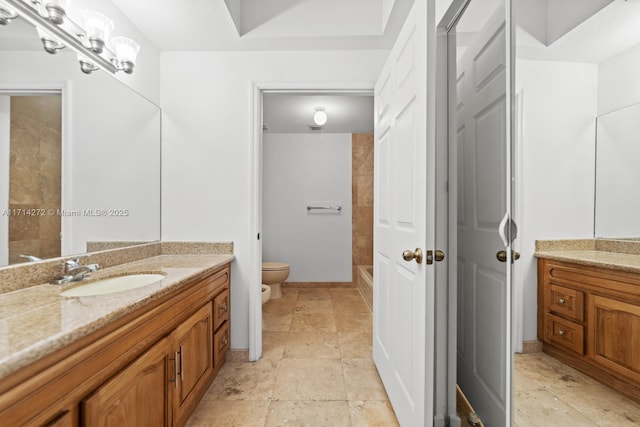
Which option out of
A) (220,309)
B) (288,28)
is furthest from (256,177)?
(288,28)

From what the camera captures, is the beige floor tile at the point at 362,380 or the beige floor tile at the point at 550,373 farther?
the beige floor tile at the point at 362,380

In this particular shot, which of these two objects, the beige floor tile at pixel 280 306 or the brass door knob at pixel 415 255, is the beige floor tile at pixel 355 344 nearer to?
the beige floor tile at pixel 280 306

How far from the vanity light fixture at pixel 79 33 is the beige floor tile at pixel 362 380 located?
224 centimetres

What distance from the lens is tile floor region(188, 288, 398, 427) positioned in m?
1.58

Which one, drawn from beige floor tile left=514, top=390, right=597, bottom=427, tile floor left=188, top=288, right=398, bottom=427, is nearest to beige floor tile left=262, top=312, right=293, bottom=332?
tile floor left=188, top=288, right=398, bottom=427

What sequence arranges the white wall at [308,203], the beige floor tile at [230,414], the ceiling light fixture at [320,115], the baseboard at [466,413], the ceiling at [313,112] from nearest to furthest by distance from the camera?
the baseboard at [466,413]
the beige floor tile at [230,414]
the ceiling at [313,112]
the ceiling light fixture at [320,115]
the white wall at [308,203]

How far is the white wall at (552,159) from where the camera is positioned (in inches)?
26.9

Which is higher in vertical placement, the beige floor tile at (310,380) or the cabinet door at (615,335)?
the cabinet door at (615,335)

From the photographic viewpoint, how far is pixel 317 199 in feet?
14.3

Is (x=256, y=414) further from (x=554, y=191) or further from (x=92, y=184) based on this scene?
(x=554, y=191)

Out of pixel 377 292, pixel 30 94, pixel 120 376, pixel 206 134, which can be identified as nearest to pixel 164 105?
pixel 206 134

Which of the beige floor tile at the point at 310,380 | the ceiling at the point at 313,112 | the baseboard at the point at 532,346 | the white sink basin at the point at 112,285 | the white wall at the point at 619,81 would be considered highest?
the ceiling at the point at 313,112

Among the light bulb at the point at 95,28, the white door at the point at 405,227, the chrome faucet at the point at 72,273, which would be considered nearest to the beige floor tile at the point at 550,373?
the white door at the point at 405,227

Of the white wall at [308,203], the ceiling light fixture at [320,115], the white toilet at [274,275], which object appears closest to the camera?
the ceiling light fixture at [320,115]
